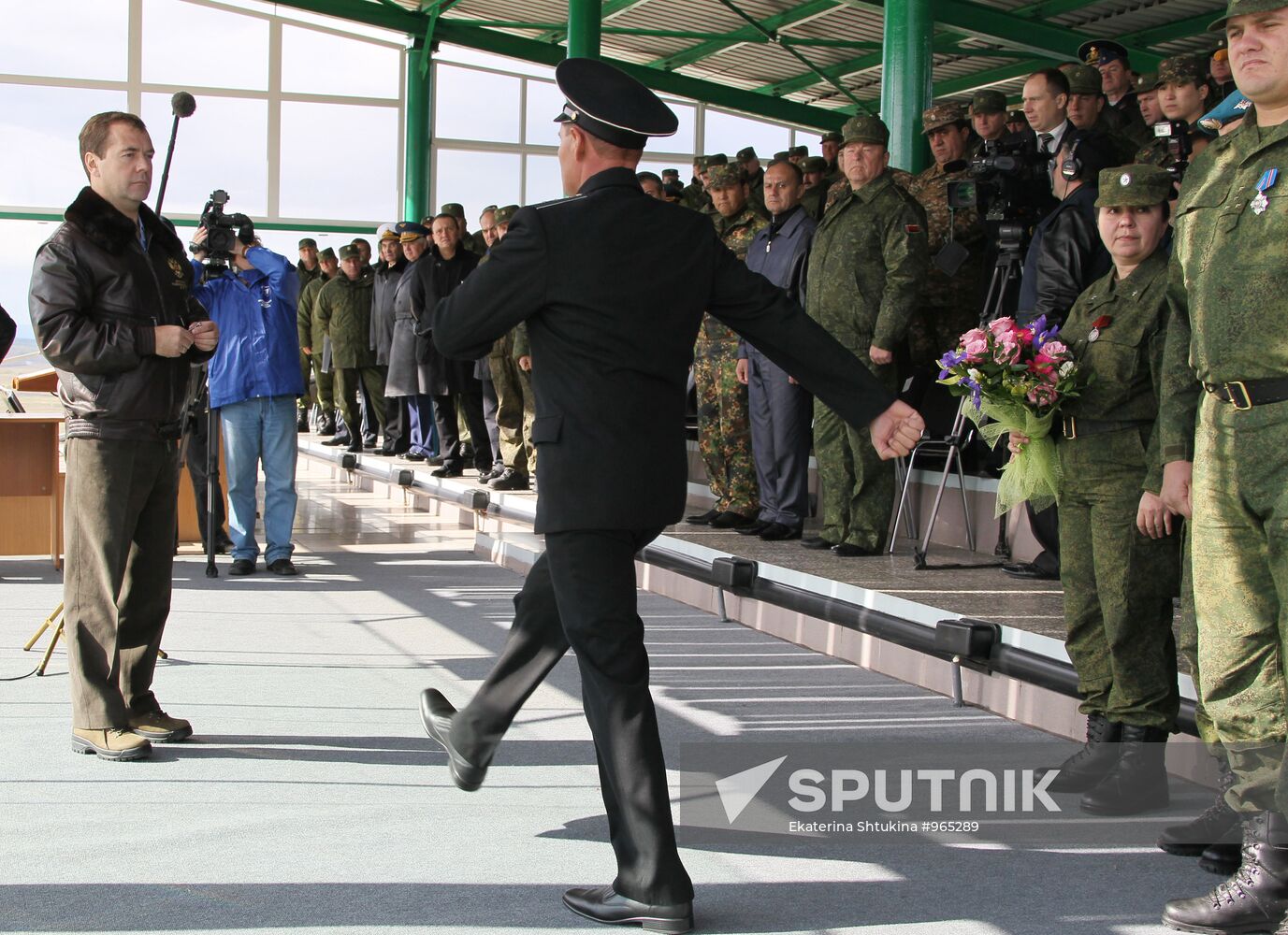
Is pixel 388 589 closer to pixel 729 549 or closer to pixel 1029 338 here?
pixel 729 549

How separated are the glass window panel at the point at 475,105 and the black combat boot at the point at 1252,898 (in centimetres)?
1848

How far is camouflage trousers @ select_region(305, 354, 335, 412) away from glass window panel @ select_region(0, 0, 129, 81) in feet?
24.2

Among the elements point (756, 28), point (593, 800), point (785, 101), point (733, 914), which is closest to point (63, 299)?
point (593, 800)

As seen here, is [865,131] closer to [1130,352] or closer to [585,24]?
[1130,352]

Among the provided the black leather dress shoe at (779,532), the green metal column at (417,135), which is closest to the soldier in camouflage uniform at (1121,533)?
the black leather dress shoe at (779,532)

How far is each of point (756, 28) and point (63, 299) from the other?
12.9 meters

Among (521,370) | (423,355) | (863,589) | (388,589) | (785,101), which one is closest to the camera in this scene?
(863,589)

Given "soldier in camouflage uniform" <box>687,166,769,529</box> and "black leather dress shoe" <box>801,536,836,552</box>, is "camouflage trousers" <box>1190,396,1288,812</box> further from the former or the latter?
"soldier in camouflage uniform" <box>687,166,769,529</box>

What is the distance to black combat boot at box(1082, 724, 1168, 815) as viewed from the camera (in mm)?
3248

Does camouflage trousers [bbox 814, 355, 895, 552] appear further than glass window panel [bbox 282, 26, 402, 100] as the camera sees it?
No

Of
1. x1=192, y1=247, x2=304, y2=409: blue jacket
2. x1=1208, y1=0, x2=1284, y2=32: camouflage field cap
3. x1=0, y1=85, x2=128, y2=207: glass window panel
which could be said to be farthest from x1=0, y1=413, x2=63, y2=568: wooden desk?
x1=0, y1=85, x2=128, y2=207: glass window panel

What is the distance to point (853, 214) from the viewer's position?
596cm

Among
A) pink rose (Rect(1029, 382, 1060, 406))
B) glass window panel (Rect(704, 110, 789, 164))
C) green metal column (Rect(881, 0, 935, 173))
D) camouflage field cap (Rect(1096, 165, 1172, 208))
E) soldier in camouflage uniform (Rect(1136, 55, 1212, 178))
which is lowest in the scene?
pink rose (Rect(1029, 382, 1060, 406))

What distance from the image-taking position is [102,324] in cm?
366
